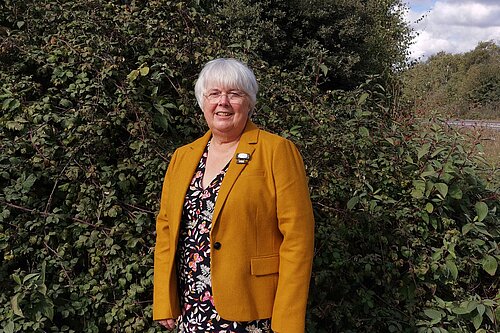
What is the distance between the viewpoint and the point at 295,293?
2.01m

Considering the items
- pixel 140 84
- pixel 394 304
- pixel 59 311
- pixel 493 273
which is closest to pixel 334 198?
pixel 394 304

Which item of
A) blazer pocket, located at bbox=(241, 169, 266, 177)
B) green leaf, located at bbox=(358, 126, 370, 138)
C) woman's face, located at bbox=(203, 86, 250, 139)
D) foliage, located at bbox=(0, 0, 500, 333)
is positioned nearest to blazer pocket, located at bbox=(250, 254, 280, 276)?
blazer pocket, located at bbox=(241, 169, 266, 177)

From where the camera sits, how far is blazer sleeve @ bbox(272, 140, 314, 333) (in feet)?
6.61

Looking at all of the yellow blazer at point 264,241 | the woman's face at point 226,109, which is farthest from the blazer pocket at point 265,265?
the woman's face at point 226,109

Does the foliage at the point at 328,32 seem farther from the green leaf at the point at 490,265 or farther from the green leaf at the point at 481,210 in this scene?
the green leaf at the point at 490,265

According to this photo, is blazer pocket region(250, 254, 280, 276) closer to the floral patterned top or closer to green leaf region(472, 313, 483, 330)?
the floral patterned top

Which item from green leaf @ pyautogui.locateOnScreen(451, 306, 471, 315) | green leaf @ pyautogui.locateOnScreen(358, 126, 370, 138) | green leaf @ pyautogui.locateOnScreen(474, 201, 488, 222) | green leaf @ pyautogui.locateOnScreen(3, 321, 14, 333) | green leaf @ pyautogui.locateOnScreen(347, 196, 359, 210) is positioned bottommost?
green leaf @ pyautogui.locateOnScreen(451, 306, 471, 315)

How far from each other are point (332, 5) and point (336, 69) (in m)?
1.92

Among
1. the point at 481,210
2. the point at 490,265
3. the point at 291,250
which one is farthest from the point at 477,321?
the point at 291,250

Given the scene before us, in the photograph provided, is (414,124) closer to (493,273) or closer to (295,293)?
(493,273)

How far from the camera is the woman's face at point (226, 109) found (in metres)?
2.13

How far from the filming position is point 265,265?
207 centimetres

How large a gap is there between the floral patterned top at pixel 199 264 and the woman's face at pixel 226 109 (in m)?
0.16

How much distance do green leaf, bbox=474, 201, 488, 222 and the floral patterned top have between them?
2.18 meters
